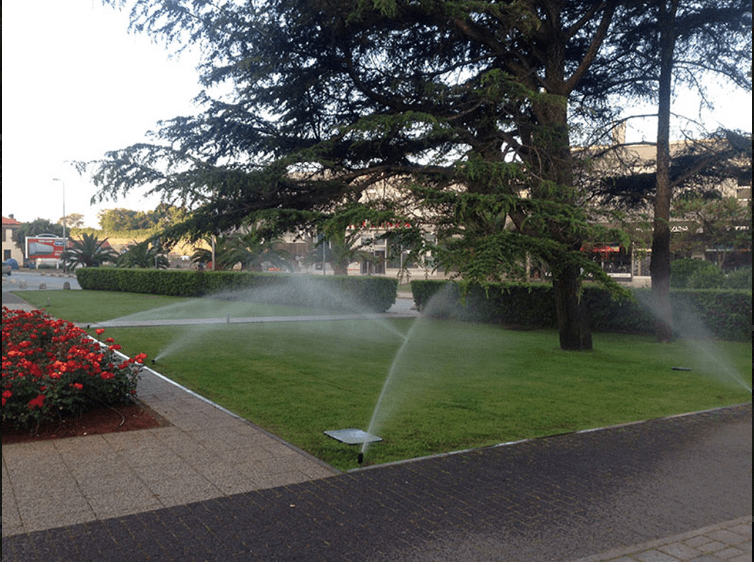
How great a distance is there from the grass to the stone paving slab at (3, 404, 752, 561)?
0.85 meters

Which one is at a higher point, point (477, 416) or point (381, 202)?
point (381, 202)

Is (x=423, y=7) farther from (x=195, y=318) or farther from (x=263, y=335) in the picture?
(x=195, y=318)

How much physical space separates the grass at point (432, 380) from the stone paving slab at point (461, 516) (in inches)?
33.7

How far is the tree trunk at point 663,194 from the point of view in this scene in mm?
13141

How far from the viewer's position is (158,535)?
161 inches

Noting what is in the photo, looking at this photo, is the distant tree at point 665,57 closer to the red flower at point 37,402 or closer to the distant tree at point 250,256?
the red flower at point 37,402

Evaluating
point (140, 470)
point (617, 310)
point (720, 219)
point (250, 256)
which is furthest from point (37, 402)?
point (250, 256)

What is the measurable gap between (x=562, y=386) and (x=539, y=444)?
3549 mm

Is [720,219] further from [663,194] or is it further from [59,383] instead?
[59,383]

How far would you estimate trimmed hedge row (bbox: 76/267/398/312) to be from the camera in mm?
24953

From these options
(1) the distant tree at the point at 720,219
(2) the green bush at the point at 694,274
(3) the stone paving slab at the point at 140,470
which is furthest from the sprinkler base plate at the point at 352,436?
(2) the green bush at the point at 694,274

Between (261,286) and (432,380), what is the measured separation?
2036 cm

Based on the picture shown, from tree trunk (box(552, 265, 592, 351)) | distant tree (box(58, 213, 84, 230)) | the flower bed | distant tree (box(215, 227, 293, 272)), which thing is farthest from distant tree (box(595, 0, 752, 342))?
distant tree (box(58, 213, 84, 230))

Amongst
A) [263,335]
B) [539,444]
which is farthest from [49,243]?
[539,444]
